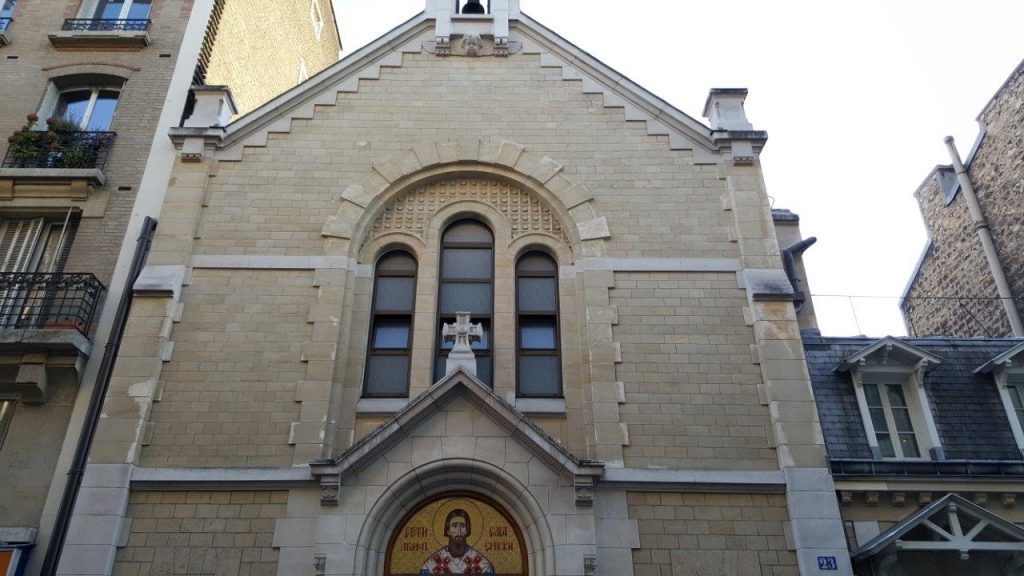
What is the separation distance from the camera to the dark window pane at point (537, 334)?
1166cm

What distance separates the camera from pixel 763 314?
11.2 m

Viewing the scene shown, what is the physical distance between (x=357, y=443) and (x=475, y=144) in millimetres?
6005

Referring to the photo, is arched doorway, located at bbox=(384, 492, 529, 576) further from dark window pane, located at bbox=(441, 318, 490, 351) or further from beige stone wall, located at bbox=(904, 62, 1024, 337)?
beige stone wall, located at bbox=(904, 62, 1024, 337)

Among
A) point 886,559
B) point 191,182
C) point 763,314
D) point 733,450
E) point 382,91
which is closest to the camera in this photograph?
point 886,559

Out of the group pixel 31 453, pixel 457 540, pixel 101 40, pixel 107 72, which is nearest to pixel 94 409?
pixel 31 453

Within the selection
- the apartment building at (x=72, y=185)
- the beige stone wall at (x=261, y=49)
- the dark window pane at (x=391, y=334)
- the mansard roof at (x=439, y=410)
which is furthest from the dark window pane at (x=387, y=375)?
the beige stone wall at (x=261, y=49)

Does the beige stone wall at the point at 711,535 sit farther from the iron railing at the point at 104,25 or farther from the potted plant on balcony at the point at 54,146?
the iron railing at the point at 104,25

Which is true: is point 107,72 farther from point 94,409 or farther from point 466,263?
point 466,263

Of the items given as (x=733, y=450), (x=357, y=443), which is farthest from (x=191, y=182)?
(x=733, y=450)

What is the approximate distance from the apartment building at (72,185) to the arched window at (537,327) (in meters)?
6.51

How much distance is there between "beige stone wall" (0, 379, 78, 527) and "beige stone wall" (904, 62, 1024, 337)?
62.9 ft

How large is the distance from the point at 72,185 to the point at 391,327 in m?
6.58

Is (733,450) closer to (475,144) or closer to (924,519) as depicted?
(924,519)

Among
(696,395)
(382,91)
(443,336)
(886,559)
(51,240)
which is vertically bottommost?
(886,559)
